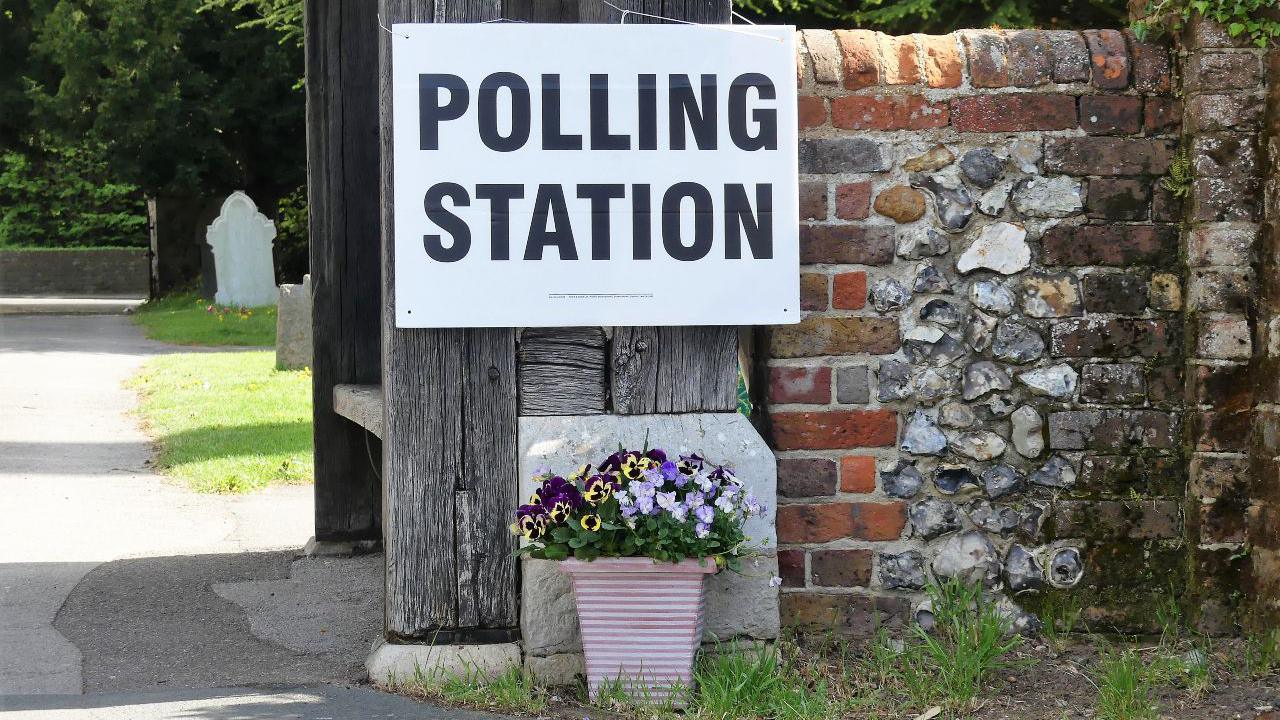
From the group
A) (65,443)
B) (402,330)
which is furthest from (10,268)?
(402,330)

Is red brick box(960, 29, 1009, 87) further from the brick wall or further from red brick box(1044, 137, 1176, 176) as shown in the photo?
red brick box(1044, 137, 1176, 176)

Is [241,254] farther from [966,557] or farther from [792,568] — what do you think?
[966,557]

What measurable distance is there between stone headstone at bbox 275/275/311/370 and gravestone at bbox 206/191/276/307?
7982mm

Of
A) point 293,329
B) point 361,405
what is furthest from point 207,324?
point 361,405

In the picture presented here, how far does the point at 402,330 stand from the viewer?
3846 mm

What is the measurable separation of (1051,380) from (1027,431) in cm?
16

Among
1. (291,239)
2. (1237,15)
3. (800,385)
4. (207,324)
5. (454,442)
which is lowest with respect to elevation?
(454,442)

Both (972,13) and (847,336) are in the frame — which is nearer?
(847,336)

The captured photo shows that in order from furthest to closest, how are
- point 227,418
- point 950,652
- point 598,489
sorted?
1. point 227,418
2. point 950,652
3. point 598,489

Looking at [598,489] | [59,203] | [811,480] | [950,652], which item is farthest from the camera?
[59,203]

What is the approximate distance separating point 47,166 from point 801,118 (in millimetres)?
30858

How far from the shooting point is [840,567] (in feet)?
13.0

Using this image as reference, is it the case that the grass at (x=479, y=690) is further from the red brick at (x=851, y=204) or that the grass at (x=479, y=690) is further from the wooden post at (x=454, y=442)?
the red brick at (x=851, y=204)

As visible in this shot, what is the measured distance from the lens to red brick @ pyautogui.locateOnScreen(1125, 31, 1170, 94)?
13.0ft
